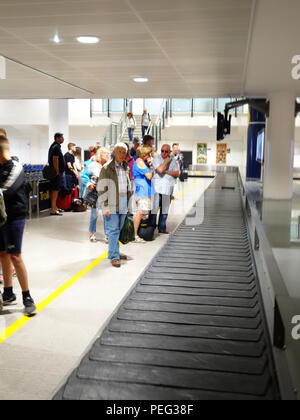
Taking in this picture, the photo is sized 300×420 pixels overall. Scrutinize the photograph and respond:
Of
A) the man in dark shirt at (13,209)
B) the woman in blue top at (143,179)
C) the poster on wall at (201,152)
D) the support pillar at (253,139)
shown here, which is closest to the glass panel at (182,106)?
the poster on wall at (201,152)

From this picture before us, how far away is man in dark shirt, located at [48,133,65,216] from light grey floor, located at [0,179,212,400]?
9.13 feet

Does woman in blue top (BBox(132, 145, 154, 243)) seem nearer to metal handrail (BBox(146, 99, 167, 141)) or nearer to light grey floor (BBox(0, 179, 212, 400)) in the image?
light grey floor (BBox(0, 179, 212, 400))

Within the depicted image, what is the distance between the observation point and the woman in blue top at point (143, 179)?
802cm

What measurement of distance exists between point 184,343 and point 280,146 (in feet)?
34.2

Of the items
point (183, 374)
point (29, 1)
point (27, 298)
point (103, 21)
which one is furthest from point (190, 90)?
point (183, 374)

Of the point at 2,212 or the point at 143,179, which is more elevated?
the point at 143,179

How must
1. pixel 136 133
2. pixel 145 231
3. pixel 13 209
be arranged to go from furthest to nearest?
1. pixel 136 133
2. pixel 145 231
3. pixel 13 209

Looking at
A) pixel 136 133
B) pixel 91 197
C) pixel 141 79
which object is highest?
pixel 141 79

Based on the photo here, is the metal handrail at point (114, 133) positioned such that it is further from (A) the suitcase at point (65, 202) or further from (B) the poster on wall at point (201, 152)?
(B) the poster on wall at point (201, 152)

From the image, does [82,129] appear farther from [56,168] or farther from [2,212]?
[2,212]

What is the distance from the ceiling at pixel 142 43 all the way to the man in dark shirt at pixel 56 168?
1618mm

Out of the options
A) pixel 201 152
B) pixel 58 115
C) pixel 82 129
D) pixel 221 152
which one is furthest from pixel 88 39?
pixel 221 152

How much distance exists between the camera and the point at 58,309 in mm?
4629
